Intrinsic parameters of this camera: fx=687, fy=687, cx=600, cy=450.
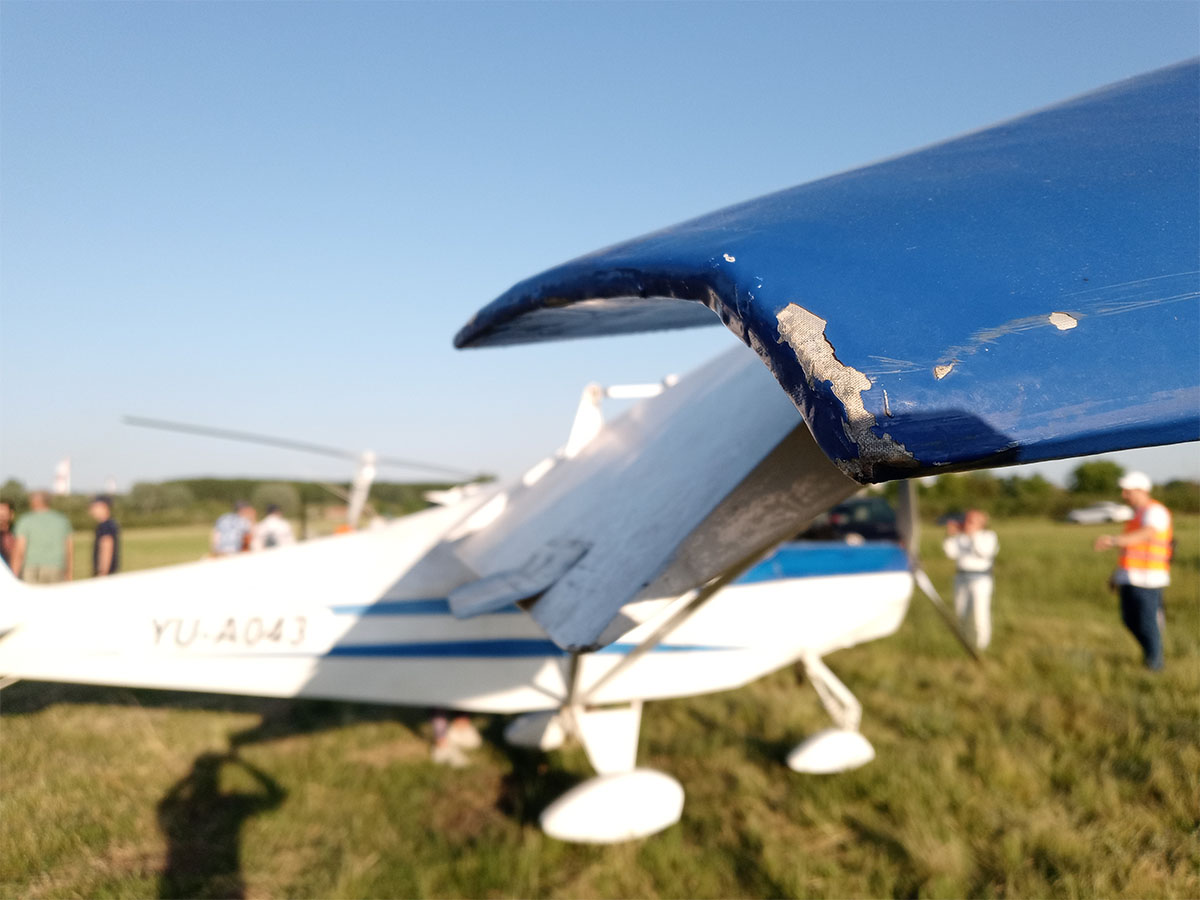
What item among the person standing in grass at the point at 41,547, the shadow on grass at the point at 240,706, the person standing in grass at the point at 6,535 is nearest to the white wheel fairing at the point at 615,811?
the shadow on grass at the point at 240,706

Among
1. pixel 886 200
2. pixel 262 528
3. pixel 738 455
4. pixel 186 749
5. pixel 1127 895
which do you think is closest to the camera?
pixel 886 200

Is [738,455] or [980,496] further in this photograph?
[980,496]

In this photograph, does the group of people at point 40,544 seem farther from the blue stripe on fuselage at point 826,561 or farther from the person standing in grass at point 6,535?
the blue stripe on fuselage at point 826,561

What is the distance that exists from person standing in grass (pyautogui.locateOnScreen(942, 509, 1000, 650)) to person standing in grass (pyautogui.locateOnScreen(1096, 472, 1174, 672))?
46.6 inches

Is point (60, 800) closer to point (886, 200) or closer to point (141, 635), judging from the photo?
point (141, 635)

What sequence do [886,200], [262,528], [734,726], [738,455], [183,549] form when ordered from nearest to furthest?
[886,200] < [738,455] < [734,726] < [262,528] < [183,549]

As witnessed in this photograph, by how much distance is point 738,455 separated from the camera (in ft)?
5.16

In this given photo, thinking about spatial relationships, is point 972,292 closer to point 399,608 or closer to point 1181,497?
point 399,608

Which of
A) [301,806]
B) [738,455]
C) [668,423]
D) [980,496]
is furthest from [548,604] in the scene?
[980,496]

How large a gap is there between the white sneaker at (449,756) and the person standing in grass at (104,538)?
505 centimetres

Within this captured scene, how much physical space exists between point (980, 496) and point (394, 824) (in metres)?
26.6

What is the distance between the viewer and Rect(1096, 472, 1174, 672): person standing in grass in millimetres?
5383

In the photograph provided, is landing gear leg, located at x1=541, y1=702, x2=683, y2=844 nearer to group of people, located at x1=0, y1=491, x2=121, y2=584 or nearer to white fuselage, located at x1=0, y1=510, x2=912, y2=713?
white fuselage, located at x1=0, y1=510, x2=912, y2=713

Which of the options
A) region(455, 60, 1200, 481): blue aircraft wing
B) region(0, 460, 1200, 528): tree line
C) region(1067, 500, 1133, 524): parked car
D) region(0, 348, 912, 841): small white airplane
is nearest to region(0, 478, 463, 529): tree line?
region(0, 460, 1200, 528): tree line
